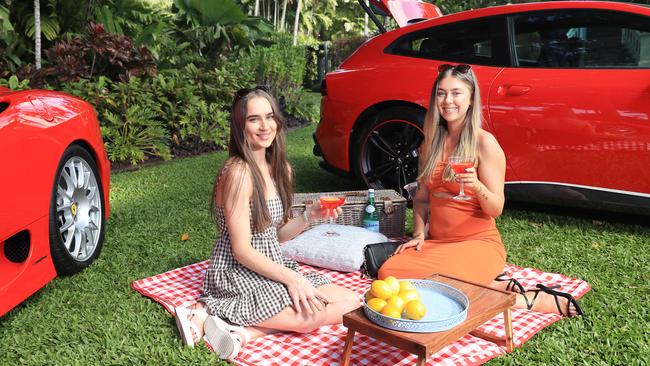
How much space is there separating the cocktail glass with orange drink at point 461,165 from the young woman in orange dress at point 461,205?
20mm

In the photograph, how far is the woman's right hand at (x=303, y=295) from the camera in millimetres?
3038

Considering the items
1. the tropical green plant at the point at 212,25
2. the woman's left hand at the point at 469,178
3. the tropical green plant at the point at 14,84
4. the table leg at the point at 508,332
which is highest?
the tropical green plant at the point at 212,25

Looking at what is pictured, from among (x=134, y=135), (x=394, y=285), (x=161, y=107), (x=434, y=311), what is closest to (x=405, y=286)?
(x=394, y=285)

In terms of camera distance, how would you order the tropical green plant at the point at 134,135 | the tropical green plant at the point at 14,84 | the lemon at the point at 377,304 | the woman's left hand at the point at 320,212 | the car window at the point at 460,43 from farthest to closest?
the tropical green plant at the point at 134,135 → the tropical green plant at the point at 14,84 → the car window at the point at 460,43 → the woman's left hand at the point at 320,212 → the lemon at the point at 377,304

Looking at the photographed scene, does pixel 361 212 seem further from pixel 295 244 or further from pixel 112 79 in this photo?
pixel 112 79

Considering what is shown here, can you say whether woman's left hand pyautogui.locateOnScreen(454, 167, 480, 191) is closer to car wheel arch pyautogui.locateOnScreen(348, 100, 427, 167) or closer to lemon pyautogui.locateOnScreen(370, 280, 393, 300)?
lemon pyautogui.locateOnScreen(370, 280, 393, 300)

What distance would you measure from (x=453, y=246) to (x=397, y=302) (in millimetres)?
1321

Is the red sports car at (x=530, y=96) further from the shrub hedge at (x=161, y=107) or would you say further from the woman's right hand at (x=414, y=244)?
the shrub hedge at (x=161, y=107)

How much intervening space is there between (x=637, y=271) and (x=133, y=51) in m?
7.45

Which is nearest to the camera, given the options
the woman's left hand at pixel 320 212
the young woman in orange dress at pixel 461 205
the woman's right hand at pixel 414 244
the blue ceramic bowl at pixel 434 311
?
the blue ceramic bowl at pixel 434 311

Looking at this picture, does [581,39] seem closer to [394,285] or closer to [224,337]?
[394,285]

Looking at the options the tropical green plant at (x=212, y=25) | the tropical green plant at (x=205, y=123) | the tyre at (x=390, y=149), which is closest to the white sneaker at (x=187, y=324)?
the tyre at (x=390, y=149)

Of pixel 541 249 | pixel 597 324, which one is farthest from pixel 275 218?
pixel 541 249

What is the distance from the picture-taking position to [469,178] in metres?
3.29
